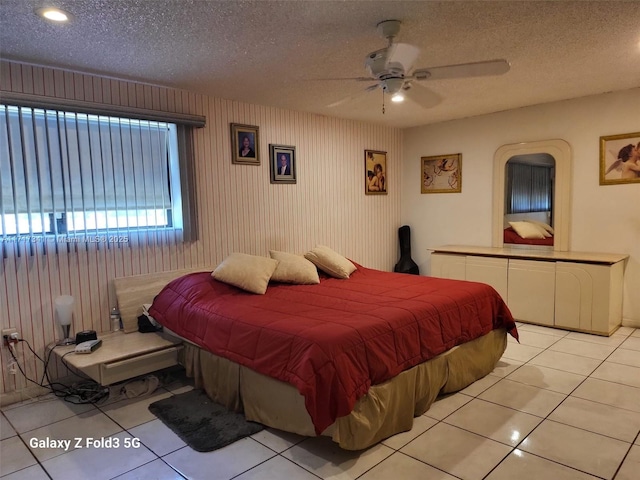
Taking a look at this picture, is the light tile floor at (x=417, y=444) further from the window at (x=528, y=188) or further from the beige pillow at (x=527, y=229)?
the window at (x=528, y=188)

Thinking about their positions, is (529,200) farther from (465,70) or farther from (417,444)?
(417,444)

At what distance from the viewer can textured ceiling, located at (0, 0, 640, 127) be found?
226 centimetres

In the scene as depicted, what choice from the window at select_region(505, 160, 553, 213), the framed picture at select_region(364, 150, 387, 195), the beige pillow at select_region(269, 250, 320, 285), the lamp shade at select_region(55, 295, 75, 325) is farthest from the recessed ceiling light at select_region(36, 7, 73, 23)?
the window at select_region(505, 160, 553, 213)

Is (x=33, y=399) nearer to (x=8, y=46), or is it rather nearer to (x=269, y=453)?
(x=269, y=453)

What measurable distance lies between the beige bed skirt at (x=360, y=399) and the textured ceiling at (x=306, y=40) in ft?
6.65

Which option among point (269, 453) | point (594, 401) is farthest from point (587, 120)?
point (269, 453)

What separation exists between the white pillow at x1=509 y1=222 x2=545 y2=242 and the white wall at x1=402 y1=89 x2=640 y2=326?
12.4 inches

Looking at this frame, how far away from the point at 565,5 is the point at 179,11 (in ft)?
6.81

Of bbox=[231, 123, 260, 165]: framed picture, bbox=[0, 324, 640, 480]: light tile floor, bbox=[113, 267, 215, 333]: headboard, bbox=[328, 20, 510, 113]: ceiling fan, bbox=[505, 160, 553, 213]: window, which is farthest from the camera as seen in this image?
bbox=[505, 160, 553, 213]: window

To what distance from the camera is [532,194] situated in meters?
4.80

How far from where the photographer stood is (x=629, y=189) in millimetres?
4176

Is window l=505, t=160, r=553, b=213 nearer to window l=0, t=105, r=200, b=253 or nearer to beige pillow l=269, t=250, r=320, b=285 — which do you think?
beige pillow l=269, t=250, r=320, b=285

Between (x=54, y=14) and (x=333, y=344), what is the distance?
225 cm

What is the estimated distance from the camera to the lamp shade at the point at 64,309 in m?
3.03
